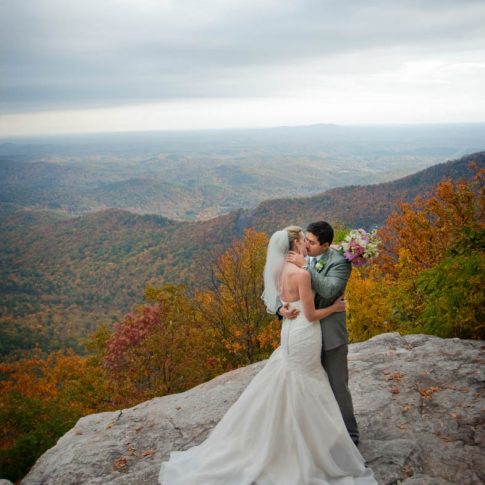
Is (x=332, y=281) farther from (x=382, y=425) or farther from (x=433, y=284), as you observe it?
(x=433, y=284)

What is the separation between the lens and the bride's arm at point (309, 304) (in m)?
4.49

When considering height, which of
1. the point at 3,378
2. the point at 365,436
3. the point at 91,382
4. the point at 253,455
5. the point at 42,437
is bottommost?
the point at 3,378

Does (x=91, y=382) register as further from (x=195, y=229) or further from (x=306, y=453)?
(x=195, y=229)

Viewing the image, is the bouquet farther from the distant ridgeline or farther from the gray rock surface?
the distant ridgeline

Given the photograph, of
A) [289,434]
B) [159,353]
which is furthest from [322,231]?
[159,353]

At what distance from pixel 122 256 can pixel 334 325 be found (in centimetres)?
12583

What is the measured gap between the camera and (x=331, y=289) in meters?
4.52

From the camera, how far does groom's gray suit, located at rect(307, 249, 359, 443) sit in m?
4.54

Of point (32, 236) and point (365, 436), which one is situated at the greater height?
point (365, 436)

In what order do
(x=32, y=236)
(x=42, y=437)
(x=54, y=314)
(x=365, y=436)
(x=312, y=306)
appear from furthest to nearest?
(x=32, y=236) < (x=54, y=314) < (x=42, y=437) < (x=365, y=436) < (x=312, y=306)

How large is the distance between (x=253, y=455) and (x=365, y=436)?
1786 millimetres

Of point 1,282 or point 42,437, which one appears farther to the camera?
point 1,282

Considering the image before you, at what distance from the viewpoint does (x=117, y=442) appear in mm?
6215

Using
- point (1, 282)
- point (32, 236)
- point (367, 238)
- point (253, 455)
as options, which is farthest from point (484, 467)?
point (32, 236)
